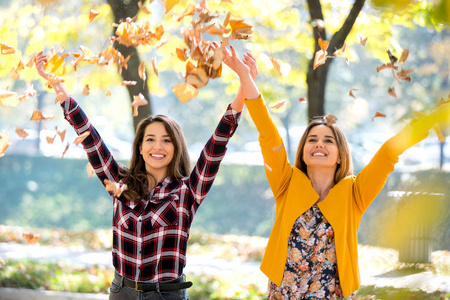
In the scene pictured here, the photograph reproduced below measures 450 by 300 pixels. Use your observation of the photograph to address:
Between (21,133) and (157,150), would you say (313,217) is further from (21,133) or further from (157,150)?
(21,133)

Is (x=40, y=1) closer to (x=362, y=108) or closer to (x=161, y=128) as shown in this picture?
(x=161, y=128)

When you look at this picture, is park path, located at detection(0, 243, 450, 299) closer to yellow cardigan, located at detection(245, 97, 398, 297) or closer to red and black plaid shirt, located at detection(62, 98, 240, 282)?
yellow cardigan, located at detection(245, 97, 398, 297)

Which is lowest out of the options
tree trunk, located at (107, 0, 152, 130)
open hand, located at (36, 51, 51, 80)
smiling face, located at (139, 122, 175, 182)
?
smiling face, located at (139, 122, 175, 182)

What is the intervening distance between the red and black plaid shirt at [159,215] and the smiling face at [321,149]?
1.08 ft

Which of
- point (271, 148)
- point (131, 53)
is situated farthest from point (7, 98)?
point (131, 53)

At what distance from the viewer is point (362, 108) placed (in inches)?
492

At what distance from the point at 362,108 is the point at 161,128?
429 inches

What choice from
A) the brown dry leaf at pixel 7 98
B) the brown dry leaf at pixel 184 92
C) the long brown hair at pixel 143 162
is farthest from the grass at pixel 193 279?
the brown dry leaf at pixel 7 98

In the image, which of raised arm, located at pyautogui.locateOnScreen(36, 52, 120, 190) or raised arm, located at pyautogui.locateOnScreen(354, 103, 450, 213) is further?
raised arm, located at pyautogui.locateOnScreen(36, 52, 120, 190)

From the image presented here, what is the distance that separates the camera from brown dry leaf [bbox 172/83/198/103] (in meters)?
1.47

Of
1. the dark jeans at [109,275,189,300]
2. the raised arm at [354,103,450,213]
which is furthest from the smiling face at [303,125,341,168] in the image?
the dark jeans at [109,275,189,300]

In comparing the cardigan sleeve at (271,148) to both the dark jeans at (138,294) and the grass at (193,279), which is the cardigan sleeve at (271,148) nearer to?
the dark jeans at (138,294)

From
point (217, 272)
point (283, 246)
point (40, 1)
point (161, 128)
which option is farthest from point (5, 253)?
point (40, 1)

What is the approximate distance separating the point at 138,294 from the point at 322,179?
0.84 m
